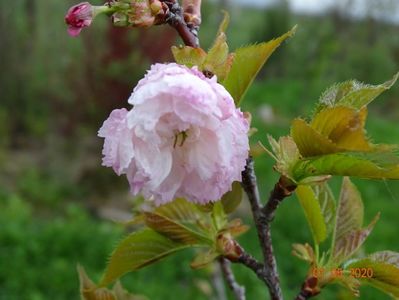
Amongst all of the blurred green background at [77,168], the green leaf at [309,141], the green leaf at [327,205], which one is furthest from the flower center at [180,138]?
the blurred green background at [77,168]

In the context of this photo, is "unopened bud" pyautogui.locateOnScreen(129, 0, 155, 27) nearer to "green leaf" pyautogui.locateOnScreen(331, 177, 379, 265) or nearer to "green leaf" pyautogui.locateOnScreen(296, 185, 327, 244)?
"green leaf" pyautogui.locateOnScreen(296, 185, 327, 244)

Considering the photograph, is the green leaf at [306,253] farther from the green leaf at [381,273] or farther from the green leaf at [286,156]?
the green leaf at [286,156]

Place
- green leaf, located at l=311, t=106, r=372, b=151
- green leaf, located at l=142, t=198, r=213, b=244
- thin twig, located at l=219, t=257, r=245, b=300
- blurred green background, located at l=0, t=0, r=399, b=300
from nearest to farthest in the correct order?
green leaf, located at l=311, t=106, r=372, b=151 → green leaf, located at l=142, t=198, r=213, b=244 → thin twig, located at l=219, t=257, r=245, b=300 → blurred green background, located at l=0, t=0, r=399, b=300

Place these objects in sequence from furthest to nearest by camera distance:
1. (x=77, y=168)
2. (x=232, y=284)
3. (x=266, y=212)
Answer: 1. (x=77, y=168)
2. (x=232, y=284)
3. (x=266, y=212)

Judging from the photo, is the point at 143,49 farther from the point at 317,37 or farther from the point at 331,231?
the point at 317,37

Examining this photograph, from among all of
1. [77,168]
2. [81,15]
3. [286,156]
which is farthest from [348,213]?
[77,168]

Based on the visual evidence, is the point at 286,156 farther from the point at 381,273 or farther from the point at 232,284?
the point at 232,284
